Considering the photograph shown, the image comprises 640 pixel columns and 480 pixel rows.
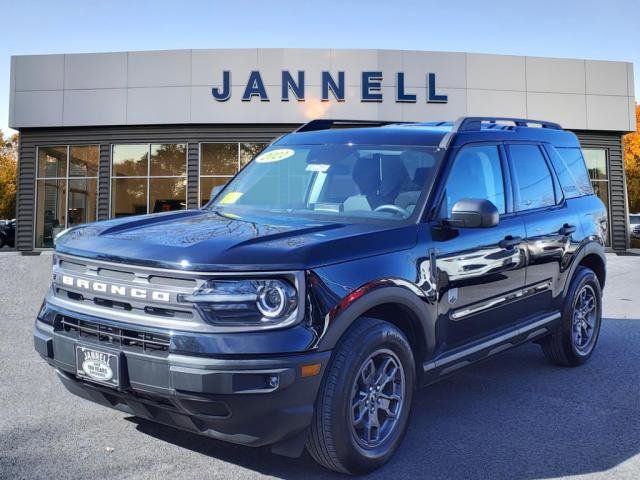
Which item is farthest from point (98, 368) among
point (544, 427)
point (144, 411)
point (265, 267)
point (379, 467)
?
point (544, 427)

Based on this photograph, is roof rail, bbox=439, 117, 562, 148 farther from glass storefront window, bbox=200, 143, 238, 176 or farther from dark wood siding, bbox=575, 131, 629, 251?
dark wood siding, bbox=575, 131, 629, 251

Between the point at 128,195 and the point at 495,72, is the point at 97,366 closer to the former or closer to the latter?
the point at 128,195

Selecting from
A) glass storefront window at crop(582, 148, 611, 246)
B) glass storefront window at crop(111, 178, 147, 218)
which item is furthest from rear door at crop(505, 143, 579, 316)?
glass storefront window at crop(582, 148, 611, 246)

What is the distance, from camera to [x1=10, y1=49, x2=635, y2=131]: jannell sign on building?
1986 cm

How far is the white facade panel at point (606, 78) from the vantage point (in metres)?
21.3

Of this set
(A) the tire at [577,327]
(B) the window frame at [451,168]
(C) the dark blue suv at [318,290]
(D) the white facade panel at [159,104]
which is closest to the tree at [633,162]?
(D) the white facade panel at [159,104]

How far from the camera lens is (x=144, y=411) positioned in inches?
118

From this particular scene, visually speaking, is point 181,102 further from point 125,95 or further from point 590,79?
point 590,79

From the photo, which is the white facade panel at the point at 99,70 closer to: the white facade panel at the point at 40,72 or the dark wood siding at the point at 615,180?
the white facade panel at the point at 40,72

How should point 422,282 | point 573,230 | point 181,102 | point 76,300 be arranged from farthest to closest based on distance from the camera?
point 181,102, point 573,230, point 422,282, point 76,300

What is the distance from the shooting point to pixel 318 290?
2844 millimetres

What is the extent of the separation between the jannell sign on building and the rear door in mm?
15148

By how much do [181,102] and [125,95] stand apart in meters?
1.85

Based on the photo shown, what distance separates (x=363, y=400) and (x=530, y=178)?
2.46 meters
